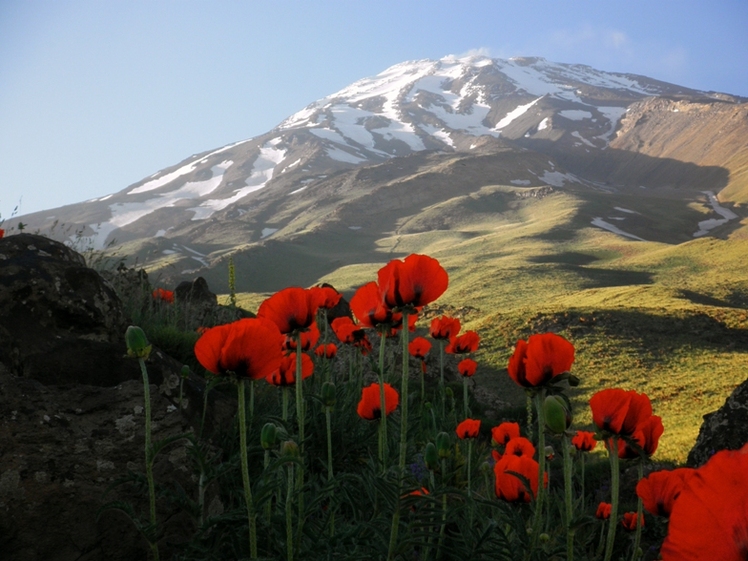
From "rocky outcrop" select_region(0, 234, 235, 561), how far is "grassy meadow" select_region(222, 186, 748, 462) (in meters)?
8.25

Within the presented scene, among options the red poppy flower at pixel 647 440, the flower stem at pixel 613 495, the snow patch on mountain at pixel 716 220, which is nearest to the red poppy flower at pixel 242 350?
the flower stem at pixel 613 495

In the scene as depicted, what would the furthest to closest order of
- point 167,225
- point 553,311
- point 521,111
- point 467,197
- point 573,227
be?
1. point 521,111
2. point 167,225
3. point 467,197
4. point 573,227
5. point 553,311

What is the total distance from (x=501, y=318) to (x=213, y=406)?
16802 mm

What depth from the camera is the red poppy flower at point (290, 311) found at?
6.08 feet

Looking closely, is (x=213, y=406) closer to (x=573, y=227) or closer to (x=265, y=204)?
(x=573, y=227)

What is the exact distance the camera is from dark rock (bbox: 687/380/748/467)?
15.0ft

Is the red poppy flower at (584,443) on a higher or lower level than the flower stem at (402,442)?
lower

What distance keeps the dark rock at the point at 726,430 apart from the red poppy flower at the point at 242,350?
4.54m

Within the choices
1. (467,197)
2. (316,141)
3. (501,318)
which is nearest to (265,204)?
(467,197)

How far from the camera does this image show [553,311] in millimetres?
18438

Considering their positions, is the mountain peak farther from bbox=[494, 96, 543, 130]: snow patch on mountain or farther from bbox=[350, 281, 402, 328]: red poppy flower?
bbox=[350, 281, 402, 328]: red poppy flower

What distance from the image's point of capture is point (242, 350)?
1421 millimetres

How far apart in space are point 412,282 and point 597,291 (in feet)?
84.6

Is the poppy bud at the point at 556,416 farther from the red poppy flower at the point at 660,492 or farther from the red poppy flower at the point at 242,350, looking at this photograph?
the red poppy flower at the point at 242,350
